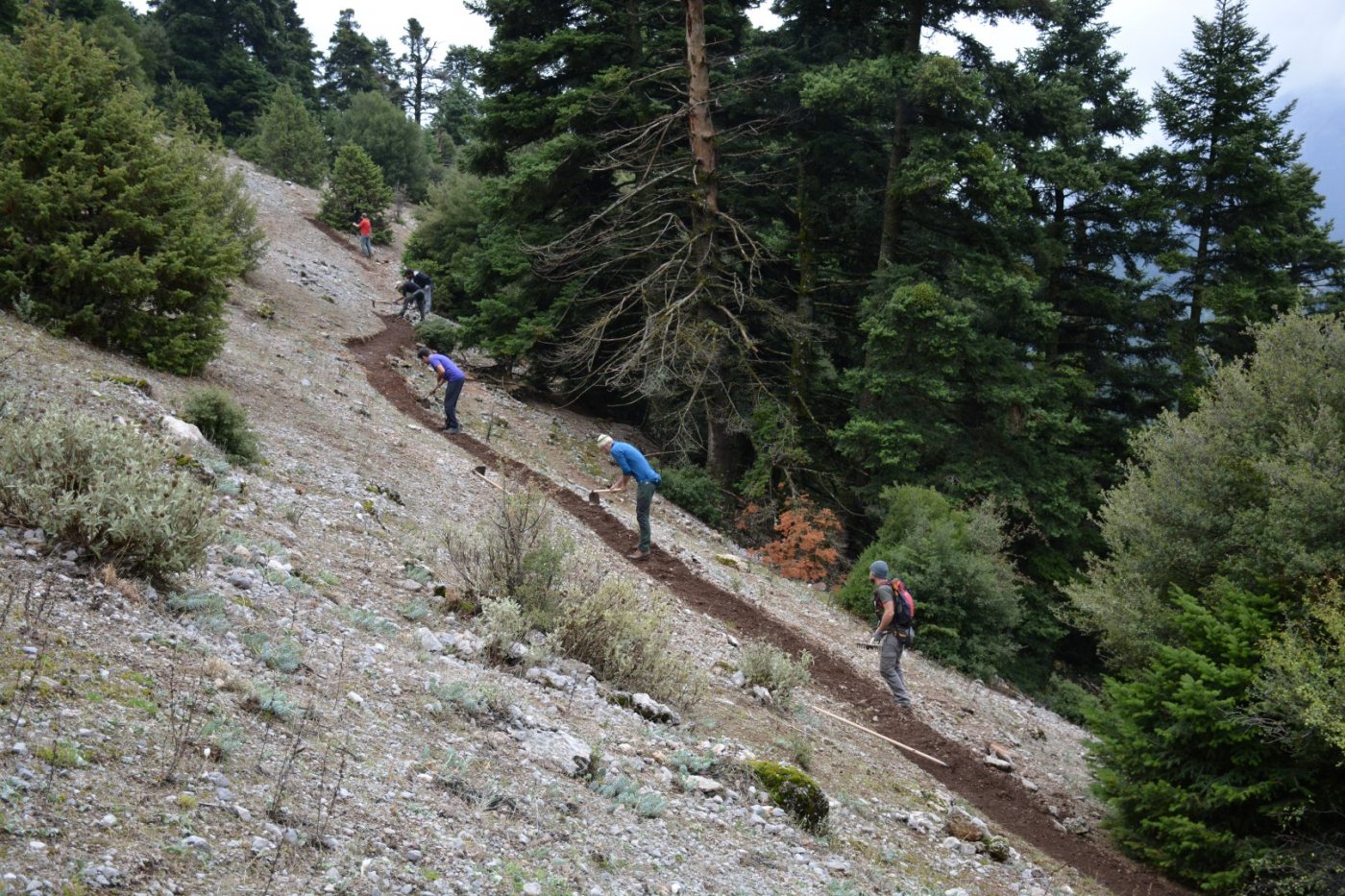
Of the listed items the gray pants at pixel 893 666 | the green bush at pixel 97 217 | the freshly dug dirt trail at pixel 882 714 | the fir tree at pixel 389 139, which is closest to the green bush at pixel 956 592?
the freshly dug dirt trail at pixel 882 714

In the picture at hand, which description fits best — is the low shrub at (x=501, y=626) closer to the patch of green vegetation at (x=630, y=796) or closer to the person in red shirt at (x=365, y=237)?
the patch of green vegetation at (x=630, y=796)

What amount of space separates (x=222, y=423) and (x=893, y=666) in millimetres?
9248

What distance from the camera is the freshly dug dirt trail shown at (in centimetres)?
1010

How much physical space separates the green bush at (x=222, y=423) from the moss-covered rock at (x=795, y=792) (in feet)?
24.2

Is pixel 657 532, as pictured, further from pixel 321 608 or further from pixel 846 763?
pixel 321 608

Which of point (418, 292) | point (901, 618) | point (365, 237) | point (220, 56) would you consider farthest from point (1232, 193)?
point (220, 56)

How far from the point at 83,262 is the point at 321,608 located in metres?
8.07

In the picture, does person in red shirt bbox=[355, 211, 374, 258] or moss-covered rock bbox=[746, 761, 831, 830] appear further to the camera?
person in red shirt bbox=[355, 211, 374, 258]

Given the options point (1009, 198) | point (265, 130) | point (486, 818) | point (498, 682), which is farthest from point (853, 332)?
point (265, 130)

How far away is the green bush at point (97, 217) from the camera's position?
500 inches

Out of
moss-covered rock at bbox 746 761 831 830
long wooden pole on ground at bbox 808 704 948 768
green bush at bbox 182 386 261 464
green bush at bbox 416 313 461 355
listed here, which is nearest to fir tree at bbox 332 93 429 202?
green bush at bbox 416 313 461 355

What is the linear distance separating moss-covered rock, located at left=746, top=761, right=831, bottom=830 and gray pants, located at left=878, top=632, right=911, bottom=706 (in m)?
4.64

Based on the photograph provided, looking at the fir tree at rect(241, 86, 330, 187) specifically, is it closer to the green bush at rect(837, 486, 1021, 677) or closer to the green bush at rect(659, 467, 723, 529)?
the green bush at rect(659, 467, 723, 529)

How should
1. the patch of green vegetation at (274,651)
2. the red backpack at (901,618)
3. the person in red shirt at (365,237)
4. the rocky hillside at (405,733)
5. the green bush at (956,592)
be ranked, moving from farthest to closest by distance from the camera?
1. the person in red shirt at (365,237)
2. the green bush at (956,592)
3. the red backpack at (901,618)
4. the patch of green vegetation at (274,651)
5. the rocky hillside at (405,733)
